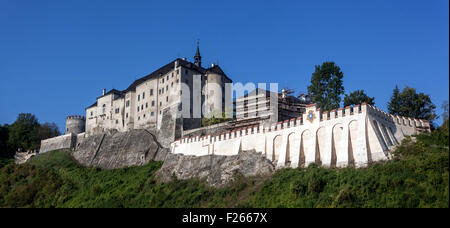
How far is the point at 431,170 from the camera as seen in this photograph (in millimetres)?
32625

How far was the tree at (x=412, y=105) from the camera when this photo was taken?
5353cm

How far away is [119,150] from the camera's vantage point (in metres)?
72.9

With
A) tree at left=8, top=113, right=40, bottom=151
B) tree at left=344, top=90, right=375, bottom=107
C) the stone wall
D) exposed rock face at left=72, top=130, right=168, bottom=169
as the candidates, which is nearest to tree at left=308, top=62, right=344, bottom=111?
tree at left=344, top=90, right=375, bottom=107

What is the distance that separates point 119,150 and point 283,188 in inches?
1600

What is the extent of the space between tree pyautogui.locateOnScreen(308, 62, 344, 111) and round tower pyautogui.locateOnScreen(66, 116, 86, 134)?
180 feet

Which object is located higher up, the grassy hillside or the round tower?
the round tower

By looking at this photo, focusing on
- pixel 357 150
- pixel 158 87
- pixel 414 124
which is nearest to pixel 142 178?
pixel 158 87

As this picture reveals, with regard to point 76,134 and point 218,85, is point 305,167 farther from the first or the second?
point 76,134

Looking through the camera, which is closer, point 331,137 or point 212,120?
point 331,137

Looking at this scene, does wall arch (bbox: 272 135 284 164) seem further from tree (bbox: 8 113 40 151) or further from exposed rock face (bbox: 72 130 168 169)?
tree (bbox: 8 113 40 151)

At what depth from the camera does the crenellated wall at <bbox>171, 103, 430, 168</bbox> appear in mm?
39594

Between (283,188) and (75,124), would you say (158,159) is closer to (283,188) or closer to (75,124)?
(283,188)

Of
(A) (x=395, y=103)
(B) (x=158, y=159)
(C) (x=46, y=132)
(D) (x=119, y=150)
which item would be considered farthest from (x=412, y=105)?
(C) (x=46, y=132)

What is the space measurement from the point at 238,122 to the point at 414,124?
25.4 metres
